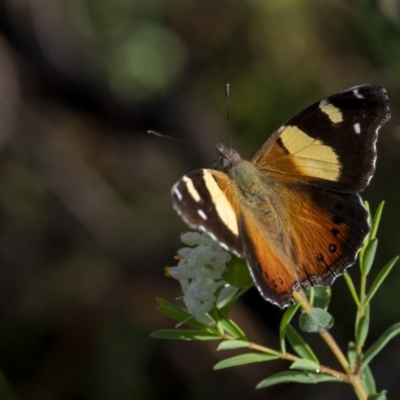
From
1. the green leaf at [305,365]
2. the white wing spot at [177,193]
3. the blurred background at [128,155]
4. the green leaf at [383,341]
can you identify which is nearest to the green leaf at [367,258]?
the green leaf at [383,341]

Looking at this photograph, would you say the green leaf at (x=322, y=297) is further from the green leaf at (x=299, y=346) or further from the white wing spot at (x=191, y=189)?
the white wing spot at (x=191, y=189)

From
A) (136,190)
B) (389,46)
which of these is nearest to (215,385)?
(136,190)

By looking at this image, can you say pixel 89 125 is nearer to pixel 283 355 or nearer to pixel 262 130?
pixel 262 130

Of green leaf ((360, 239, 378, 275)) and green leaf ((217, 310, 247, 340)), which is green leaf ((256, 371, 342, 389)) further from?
green leaf ((360, 239, 378, 275))

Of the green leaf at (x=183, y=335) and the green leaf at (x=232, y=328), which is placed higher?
the green leaf at (x=183, y=335)

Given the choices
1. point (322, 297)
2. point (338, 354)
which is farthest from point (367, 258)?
point (338, 354)

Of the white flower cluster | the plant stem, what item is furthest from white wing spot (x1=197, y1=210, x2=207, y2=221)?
the plant stem
